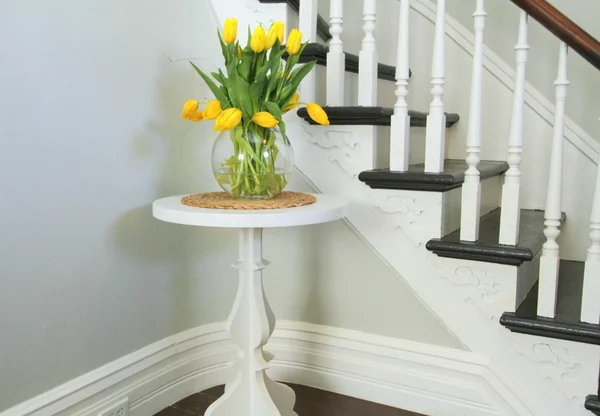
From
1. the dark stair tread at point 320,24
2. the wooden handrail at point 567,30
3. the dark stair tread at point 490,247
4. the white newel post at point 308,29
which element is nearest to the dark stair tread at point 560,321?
the dark stair tread at point 490,247

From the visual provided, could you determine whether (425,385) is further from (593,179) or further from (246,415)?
(593,179)

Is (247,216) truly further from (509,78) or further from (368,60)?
(509,78)

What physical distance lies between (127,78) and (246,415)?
3.42 feet

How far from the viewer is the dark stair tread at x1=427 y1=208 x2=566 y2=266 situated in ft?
4.52

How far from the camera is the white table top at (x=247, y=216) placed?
1.13 meters

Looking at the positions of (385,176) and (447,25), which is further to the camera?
(447,25)

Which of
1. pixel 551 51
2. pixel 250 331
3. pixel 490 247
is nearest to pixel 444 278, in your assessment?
pixel 490 247

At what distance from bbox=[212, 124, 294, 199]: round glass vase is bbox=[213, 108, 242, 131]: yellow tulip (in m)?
0.07

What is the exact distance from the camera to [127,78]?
1.50 m

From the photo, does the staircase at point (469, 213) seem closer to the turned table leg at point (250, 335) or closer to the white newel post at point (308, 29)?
the white newel post at point (308, 29)

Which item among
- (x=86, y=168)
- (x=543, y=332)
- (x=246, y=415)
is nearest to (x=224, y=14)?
(x=86, y=168)

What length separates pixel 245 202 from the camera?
1271 mm

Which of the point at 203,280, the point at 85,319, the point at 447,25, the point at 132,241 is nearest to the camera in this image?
the point at 85,319

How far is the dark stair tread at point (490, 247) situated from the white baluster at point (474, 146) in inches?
1.6
